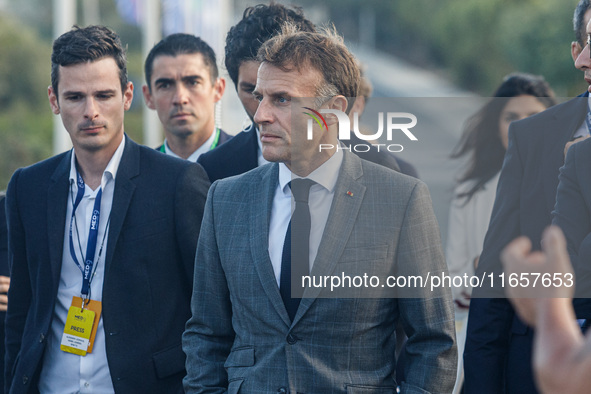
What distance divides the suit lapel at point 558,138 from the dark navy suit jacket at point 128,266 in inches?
56.2

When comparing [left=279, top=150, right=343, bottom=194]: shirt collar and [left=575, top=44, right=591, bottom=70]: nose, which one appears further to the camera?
[left=279, top=150, right=343, bottom=194]: shirt collar

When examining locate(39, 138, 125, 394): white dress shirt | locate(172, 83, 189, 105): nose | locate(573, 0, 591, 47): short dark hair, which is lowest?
locate(39, 138, 125, 394): white dress shirt

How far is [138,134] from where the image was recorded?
104 ft

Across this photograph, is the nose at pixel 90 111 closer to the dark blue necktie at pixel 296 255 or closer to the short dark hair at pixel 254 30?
the short dark hair at pixel 254 30

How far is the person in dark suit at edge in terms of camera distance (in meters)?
3.45

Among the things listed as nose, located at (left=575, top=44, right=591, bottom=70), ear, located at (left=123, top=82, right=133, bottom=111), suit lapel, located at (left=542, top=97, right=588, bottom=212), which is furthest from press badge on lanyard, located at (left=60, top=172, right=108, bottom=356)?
nose, located at (left=575, top=44, right=591, bottom=70)

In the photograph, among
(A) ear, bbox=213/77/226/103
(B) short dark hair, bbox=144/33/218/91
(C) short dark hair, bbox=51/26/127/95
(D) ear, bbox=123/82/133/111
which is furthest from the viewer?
(A) ear, bbox=213/77/226/103

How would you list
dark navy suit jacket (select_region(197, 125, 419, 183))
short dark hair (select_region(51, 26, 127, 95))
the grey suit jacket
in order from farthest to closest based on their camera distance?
dark navy suit jacket (select_region(197, 125, 419, 183))
short dark hair (select_region(51, 26, 127, 95))
the grey suit jacket

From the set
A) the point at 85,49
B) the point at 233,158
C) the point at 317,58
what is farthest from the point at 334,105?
the point at 85,49

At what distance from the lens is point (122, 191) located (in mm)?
3574

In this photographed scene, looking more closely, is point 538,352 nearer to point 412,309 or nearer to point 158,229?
point 412,309

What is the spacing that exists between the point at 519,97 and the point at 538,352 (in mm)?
3813

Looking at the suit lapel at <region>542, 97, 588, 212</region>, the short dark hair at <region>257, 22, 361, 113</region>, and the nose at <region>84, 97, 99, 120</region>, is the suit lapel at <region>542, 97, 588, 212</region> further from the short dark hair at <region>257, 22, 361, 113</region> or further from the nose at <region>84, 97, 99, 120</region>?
the nose at <region>84, 97, 99, 120</region>

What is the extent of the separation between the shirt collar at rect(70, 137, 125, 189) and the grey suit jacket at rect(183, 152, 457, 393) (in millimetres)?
711
